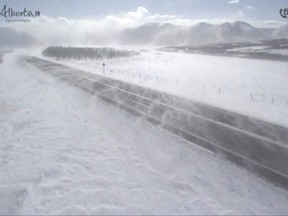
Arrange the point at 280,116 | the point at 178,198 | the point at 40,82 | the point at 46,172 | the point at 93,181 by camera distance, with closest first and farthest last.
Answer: the point at 178,198 → the point at 93,181 → the point at 46,172 → the point at 280,116 → the point at 40,82

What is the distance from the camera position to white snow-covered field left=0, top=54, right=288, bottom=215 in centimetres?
780

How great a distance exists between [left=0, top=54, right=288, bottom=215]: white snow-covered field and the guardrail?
82cm

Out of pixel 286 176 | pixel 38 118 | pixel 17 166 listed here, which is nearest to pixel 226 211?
pixel 286 176

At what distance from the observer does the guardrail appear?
1058 cm

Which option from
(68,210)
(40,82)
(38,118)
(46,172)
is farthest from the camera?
(40,82)

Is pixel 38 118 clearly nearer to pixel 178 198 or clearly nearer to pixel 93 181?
pixel 93 181

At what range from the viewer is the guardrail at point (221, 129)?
34.7 feet

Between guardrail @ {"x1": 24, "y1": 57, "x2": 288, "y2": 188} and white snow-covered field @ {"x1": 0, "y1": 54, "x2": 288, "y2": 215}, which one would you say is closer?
white snow-covered field @ {"x1": 0, "y1": 54, "x2": 288, "y2": 215}

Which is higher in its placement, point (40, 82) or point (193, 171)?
point (40, 82)

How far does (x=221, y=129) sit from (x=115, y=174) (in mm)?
7578

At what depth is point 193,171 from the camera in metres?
9.88

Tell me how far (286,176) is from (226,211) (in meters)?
3.44

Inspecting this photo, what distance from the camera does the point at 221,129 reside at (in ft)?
47.7

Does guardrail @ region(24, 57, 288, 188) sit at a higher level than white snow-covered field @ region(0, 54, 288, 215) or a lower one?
higher
